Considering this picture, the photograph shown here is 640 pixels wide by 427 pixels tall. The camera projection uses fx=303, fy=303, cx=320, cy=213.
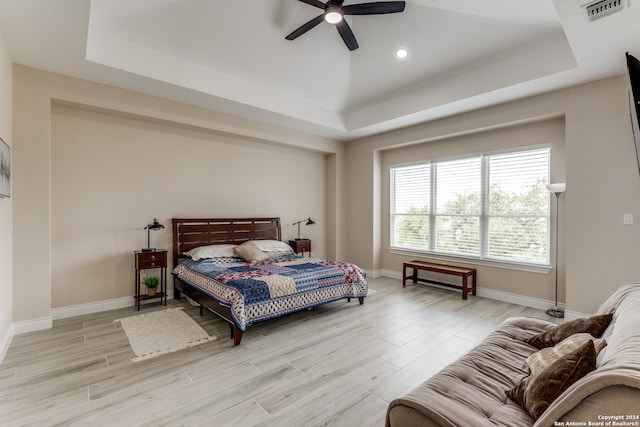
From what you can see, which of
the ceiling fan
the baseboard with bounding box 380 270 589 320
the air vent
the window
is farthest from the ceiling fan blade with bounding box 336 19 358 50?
the baseboard with bounding box 380 270 589 320

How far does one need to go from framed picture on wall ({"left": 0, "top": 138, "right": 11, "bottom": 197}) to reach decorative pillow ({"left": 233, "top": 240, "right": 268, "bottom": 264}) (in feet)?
8.34

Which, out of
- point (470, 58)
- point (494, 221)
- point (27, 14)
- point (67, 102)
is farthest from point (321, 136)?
point (27, 14)

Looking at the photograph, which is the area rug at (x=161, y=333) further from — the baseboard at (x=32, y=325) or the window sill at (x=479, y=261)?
the window sill at (x=479, y=261)

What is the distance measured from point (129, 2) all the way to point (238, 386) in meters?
3.64

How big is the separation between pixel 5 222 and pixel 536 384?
434 centimetres

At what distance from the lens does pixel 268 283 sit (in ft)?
10.8

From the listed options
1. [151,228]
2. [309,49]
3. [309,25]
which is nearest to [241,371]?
[151,228]

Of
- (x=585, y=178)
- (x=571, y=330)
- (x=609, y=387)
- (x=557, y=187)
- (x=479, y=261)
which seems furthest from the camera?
(x=479, y=261)

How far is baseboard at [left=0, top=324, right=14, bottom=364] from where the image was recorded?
2.73 meters

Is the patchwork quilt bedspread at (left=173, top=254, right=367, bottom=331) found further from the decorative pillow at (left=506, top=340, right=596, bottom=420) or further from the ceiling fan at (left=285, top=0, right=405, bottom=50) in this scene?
the ceiling fan at (left=285, top=0, right=405, bottom=50)

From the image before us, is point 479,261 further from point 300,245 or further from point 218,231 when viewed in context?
point 218,231

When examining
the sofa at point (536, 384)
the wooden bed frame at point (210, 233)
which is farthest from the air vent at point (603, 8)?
the wooden bed frame at point (210, 233)

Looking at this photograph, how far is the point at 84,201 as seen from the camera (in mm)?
3887

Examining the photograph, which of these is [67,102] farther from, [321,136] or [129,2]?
[321,136]
